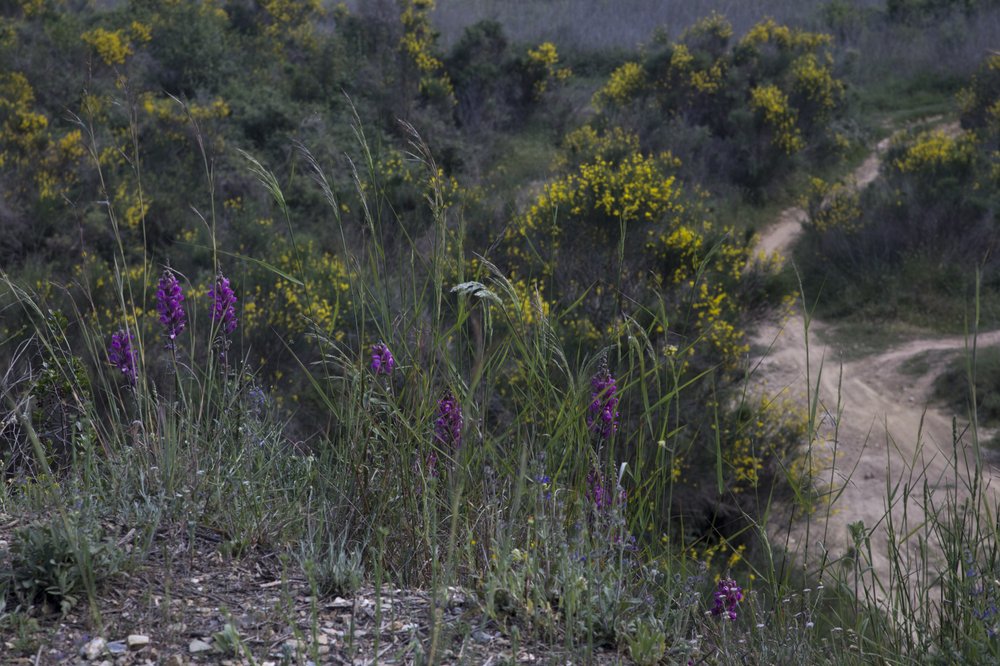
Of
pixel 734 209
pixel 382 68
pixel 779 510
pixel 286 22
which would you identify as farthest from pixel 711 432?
pixel 286 22

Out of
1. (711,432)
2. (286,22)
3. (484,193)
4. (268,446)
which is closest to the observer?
(268,446)

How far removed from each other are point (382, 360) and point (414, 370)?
159 mm

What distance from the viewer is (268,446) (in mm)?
2605

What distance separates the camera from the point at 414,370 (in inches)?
84.7

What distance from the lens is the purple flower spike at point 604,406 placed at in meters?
2.26

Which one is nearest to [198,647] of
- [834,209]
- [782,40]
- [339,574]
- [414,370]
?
[339,574]

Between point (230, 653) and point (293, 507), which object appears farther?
point (293, 507)

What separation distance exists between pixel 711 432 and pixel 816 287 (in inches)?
245

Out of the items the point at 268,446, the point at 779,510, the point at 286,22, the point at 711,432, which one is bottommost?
the point at 779,510

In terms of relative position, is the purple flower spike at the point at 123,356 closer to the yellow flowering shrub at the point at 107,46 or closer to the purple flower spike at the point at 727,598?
the purple flower spike at the point at 727,598

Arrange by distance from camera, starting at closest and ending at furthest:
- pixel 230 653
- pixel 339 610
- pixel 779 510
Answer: pixel 230 653 < pixel 339 610 < pixel 779 510

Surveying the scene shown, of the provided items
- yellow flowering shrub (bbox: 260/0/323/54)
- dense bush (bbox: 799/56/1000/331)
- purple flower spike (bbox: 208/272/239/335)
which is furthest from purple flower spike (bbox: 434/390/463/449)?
yellow flowering shrub (bbox: 260/0/323/54)

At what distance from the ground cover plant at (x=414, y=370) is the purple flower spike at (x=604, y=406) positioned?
1 centimetres

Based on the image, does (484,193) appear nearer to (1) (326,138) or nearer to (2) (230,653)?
(1) (326,138)
